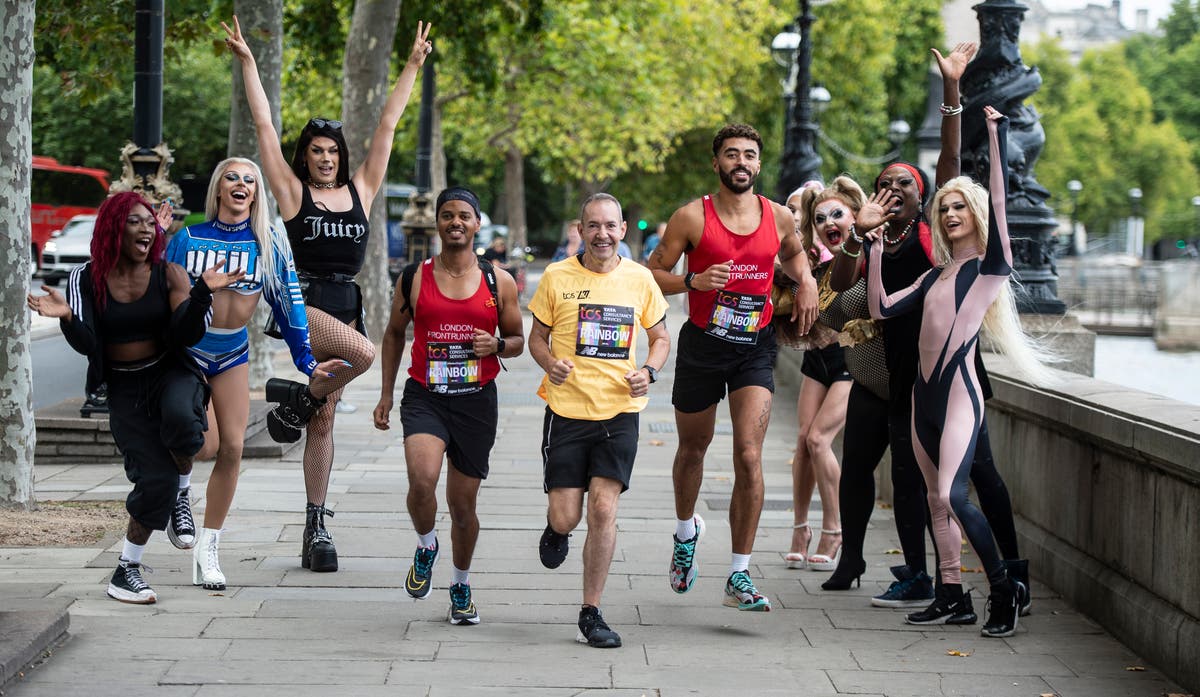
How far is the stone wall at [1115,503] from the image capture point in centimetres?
580

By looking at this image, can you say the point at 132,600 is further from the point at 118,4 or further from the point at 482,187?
the point at 482,187

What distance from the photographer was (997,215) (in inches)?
255

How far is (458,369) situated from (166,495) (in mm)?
1321

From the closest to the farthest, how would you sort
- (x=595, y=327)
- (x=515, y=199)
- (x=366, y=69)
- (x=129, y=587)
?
(x=595, y=327) → (x=129, y=587) → (x=366, y=69) → (x=515, y=199)

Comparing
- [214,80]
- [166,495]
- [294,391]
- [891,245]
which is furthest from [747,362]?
[214,80]

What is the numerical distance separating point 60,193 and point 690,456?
4422cm

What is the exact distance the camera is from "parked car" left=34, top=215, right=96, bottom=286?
3847 centimetres

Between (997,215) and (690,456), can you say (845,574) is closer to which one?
(690,456)

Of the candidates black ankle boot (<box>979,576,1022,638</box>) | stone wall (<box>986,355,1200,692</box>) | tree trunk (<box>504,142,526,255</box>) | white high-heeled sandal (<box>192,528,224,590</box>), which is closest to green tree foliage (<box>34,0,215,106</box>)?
white high-heeled sandal (<box>192,528,224,590</box>)

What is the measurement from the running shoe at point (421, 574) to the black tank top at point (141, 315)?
1.38 m

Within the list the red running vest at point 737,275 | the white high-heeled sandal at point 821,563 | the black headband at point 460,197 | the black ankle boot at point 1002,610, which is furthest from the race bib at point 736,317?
the white high-heeled sandal at point 821,563

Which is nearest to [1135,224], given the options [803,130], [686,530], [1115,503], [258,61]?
[803,130]

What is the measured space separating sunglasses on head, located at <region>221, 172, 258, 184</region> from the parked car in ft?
107

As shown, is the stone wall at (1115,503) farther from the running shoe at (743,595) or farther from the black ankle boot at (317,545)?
the black ankle boot at (317,545)
